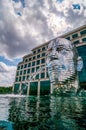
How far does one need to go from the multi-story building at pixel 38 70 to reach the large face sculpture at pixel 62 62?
31.3m

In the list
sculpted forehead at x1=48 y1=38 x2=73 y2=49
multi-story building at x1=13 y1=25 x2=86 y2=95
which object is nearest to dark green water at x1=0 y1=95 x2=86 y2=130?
sculpted forehead at x1=48 y1=38 x2=73 y2=49

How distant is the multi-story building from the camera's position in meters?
42.4

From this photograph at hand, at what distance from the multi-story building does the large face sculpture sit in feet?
103

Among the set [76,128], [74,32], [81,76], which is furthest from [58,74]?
[74,32]

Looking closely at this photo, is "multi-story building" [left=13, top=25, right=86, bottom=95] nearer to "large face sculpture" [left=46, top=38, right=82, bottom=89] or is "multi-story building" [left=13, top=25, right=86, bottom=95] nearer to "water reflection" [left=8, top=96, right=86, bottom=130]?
"water reflection" [left=8, top=96, right=86, bottom=130]

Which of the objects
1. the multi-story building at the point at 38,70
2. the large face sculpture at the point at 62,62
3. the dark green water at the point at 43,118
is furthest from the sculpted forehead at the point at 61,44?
the multi-story building at the point at 38,70

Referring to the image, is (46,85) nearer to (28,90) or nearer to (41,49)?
(28,90)

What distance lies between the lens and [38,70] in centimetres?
4984

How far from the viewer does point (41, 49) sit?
57.7 metres

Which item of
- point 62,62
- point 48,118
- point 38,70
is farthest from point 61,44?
point 38,70

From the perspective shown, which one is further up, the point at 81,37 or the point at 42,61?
the point at 81,37

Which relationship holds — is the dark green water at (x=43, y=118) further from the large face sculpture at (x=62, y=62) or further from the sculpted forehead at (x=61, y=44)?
the sculpted forehead at (x=61, y=44)

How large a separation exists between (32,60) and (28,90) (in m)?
12.1

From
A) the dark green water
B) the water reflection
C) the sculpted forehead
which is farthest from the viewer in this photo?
the sculpted forehead
